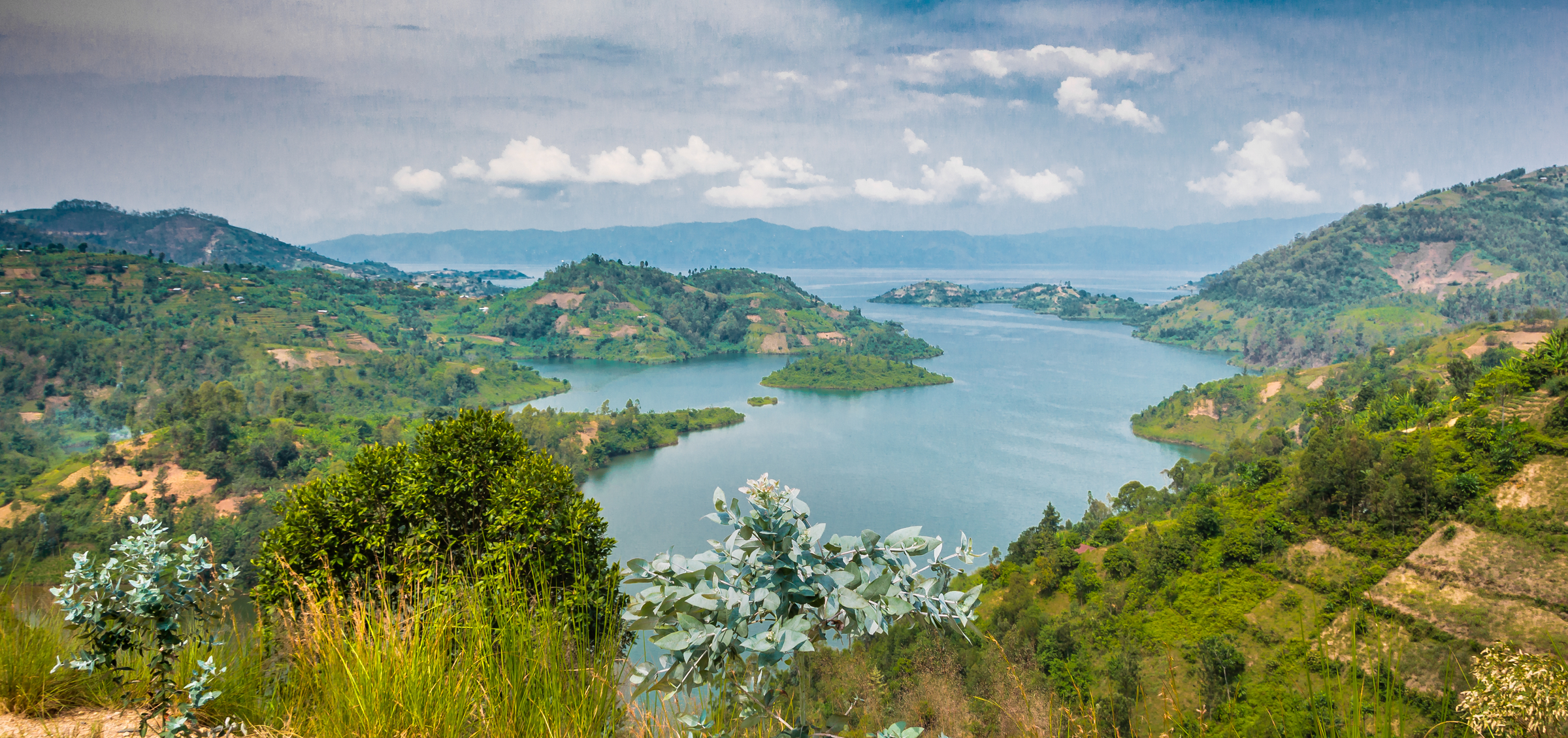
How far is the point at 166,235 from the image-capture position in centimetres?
14525

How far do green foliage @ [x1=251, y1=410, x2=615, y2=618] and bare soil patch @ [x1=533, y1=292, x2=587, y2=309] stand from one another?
8963 centimetres

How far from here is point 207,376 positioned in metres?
54.6

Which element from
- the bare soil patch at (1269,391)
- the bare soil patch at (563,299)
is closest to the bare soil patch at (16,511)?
the bare soil patch at (563,299)

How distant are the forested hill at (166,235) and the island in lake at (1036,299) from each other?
109796 mm

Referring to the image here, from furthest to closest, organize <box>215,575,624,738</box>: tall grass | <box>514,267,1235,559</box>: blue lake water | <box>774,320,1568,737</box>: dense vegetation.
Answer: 1. <box>514,267,1235,559</box>: blue lake water
2. <box>774,320,1568,737</box>: dense vegetation
3. <box>215,575,624,738</box>: tall grass

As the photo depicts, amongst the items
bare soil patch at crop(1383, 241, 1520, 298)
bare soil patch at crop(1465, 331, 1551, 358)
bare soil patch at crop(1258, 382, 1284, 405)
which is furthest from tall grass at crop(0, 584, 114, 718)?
bare soil patch at crop(1383, 241, 1520, 298)

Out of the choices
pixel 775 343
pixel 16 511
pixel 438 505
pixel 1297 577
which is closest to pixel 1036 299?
pixel 775 343

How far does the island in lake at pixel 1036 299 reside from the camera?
120m

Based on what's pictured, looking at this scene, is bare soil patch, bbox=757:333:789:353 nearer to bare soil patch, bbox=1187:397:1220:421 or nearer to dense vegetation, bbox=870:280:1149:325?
bare soil patch, bbox=1187:397:1220:421

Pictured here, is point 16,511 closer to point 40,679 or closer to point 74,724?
point 40,679

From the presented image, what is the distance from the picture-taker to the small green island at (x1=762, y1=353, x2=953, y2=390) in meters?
68.8

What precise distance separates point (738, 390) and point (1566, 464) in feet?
175

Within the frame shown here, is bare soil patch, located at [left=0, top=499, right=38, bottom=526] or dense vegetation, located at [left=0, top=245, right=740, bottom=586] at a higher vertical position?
dense vegetation, located at [left=0, top=245, right=740, bottom=586]

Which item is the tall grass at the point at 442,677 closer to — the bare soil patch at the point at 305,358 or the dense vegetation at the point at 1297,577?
the dense vegetation at the point at 1297,577
